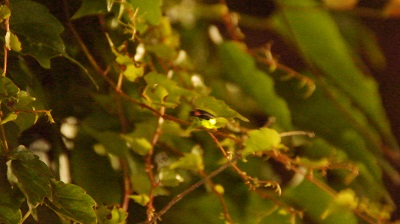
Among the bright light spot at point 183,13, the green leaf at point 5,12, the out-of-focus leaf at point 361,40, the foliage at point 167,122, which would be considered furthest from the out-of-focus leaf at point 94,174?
the out-of-focus leaf at point 361,40

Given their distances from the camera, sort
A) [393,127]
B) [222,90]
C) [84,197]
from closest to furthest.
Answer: [84,197]
[222,90]
[393,127]

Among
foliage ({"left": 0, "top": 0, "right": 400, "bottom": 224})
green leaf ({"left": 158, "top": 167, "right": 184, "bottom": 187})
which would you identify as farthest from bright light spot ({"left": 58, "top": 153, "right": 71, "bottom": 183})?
green leaf ({"left": 158, "top": 167, "right": 184, "bottom": 187})

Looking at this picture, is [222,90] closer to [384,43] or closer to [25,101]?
[25,101]

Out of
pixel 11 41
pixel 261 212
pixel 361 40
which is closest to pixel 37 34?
pixel 11 41

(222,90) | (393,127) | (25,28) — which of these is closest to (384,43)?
(393,127)

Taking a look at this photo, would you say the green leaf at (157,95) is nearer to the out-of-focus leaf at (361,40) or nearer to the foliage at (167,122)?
the foliage at (167,122)

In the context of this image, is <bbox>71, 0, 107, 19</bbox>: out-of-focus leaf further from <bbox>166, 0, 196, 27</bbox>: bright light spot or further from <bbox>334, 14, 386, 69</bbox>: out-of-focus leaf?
<bbox>334, 14, 386, 69</bbox>: out-of-focus leaf

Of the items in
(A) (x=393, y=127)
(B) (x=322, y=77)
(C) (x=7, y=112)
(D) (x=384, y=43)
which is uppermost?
(C) (x=7, y=112)

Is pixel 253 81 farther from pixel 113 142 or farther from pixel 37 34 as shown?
pixel 37 34
